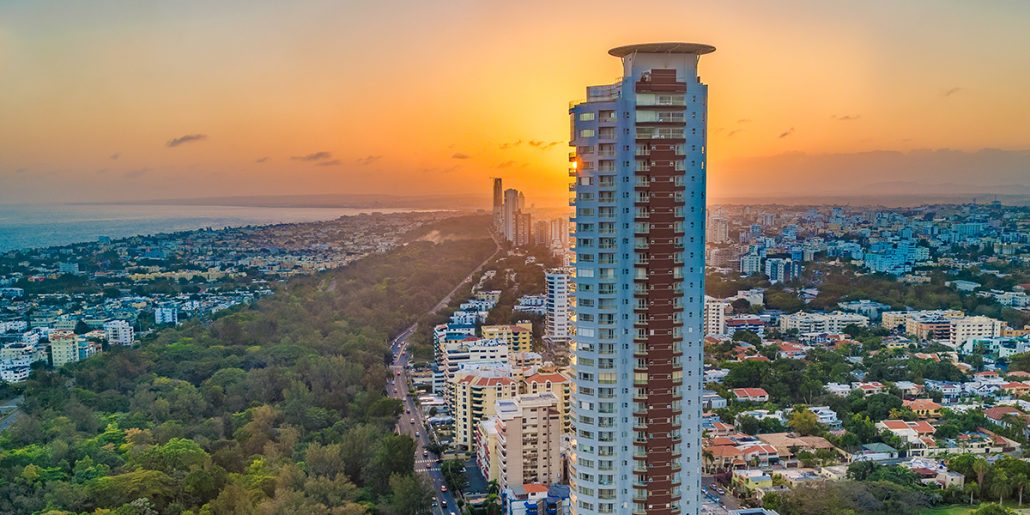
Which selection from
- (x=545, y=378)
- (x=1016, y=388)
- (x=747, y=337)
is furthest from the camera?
(x=747, y=337)

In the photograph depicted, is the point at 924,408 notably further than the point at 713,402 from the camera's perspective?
No

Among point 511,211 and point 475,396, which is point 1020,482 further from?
point 511,211

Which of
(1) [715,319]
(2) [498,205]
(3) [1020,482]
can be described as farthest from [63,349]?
(2) [498,205]

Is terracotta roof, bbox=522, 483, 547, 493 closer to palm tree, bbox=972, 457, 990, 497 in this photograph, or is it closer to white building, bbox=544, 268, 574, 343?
palm tree, bbox=972, 457, 990, 497

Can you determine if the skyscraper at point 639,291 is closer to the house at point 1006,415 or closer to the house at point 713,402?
the house at point 713,402

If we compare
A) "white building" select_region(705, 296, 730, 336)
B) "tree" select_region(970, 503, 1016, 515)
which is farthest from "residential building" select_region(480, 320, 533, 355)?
"tree" select_region(970, 503, 1016, 515)

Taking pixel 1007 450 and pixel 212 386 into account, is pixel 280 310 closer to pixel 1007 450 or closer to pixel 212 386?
pixel 212 386
